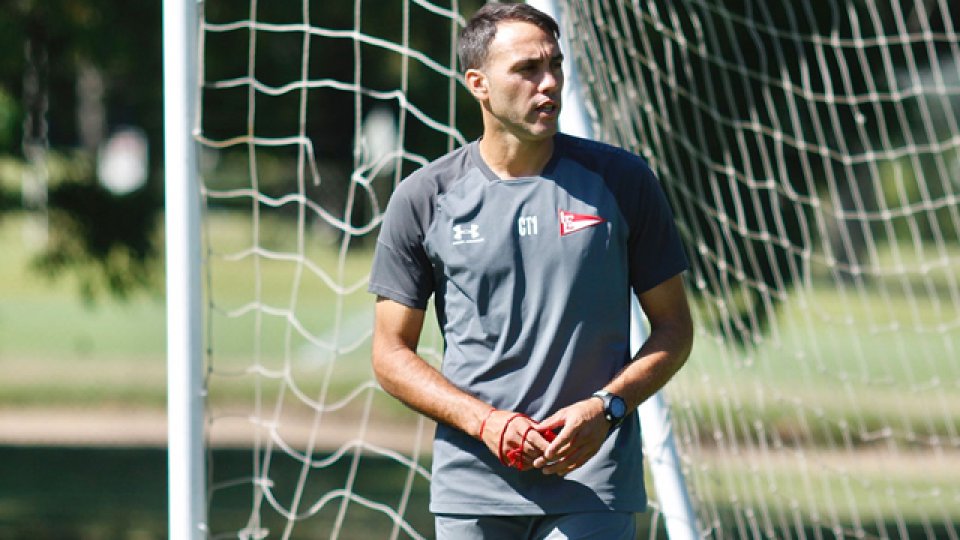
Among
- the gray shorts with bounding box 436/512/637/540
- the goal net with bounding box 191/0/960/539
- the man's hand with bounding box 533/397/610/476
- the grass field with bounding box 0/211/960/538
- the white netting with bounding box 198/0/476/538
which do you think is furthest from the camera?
the white netting with bounding box 198/0/476/538

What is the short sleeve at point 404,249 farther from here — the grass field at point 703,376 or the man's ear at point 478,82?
the grass field at point 703,376

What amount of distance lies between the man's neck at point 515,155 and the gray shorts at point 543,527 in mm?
761

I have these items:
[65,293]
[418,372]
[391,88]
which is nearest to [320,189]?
[391,88]

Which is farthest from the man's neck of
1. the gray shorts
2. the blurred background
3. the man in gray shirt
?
the blurred background

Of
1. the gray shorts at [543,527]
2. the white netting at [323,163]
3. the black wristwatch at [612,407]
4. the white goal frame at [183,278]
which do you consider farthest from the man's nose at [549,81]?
the white netting at [323,163]

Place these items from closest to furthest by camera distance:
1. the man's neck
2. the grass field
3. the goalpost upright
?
1. the man's neck
2. the goalpost upright
3. the grass field

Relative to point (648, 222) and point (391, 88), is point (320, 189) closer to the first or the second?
point (391, 88)

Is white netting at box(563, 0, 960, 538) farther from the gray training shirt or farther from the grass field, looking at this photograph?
the gray training shirt

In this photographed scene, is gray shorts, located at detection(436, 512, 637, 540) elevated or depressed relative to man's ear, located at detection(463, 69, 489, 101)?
depressed

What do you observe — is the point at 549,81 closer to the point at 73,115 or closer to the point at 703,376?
the point at 703,376

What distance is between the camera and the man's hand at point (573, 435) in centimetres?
328

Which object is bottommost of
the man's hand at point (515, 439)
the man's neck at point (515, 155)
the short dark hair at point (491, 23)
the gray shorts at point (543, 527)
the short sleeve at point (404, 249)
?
the gray shorts at point (543, 527)

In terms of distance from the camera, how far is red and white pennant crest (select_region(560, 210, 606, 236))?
345cm

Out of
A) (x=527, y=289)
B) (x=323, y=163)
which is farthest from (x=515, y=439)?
(x=323, y=163)
